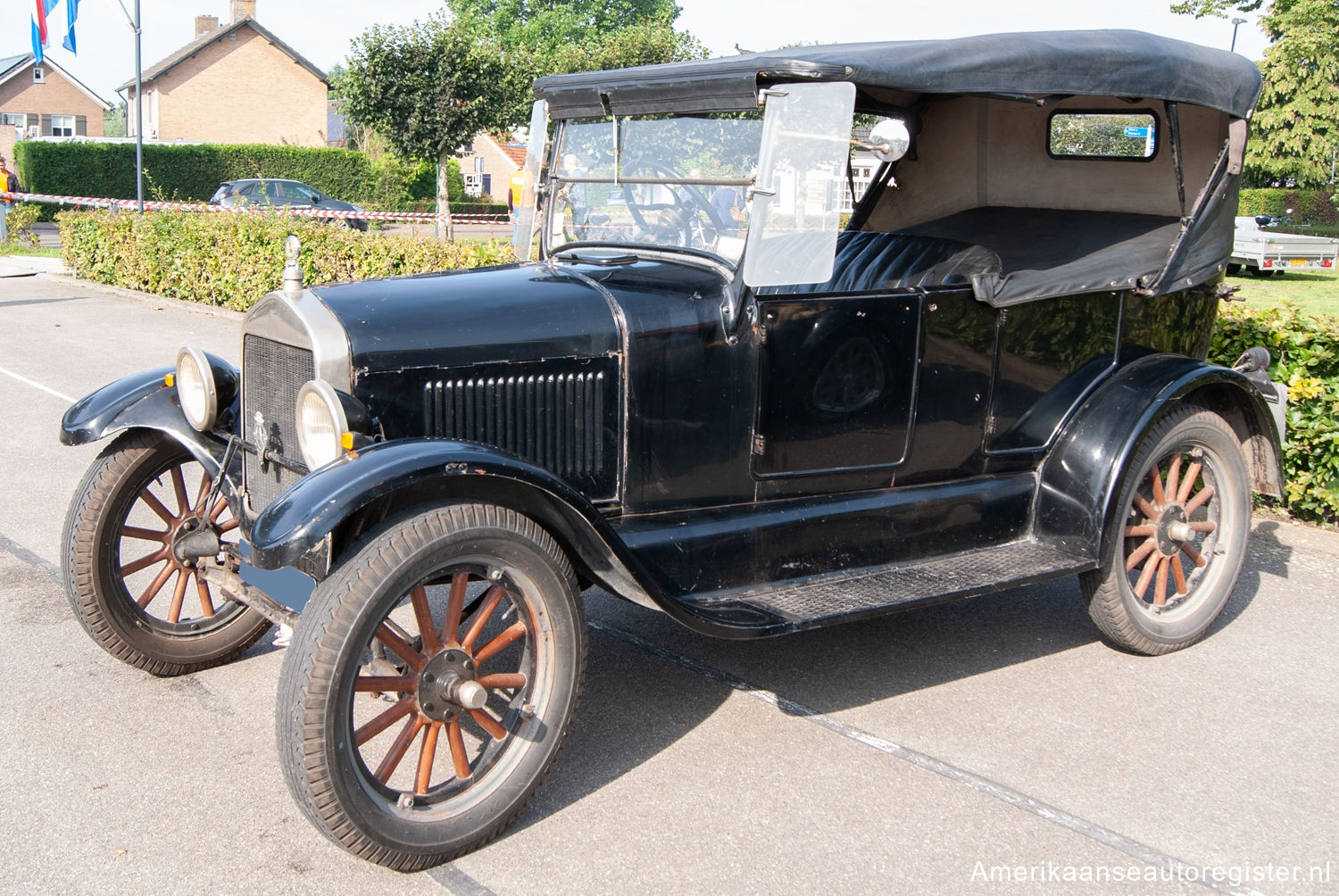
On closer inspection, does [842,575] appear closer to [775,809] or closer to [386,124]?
[775,809]

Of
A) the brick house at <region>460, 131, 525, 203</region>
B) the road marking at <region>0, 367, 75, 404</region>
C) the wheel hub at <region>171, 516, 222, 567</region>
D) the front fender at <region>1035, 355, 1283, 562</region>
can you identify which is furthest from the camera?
the brick house at <region>460, 131, 525, 203</region>

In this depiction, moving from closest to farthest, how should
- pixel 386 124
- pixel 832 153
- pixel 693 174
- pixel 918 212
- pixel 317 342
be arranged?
pixel 317 342, pixel 832 153, pixel 693 174, pixel 918 212, pixel 386 124

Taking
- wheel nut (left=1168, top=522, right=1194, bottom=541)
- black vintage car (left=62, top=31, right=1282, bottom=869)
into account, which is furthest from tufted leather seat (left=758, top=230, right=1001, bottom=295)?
wheel nut (left=1168, top=522, right=1194, bottom=541)

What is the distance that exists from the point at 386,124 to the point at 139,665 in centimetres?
2185

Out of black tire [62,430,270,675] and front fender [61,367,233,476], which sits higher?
front fender [61,367,233,476]

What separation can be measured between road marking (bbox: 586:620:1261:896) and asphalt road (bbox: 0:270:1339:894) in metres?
0.01

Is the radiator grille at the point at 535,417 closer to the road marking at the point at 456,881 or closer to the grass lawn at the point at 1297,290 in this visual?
the road marking at the point at 456,881

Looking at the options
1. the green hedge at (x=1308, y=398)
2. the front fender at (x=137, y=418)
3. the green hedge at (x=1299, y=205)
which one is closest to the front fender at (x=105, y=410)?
the front fender at (x=137, y=418)

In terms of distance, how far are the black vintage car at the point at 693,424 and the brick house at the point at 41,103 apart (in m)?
49.0

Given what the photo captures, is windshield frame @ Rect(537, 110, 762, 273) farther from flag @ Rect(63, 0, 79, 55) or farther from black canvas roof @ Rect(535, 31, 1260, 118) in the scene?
flag @ Rect(63, 0, 79, 55)

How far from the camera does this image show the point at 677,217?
148 inches

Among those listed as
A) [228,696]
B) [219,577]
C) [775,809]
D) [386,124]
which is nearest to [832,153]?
[775,809]

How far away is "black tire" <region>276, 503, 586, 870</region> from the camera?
2.63 m

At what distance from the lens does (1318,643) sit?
14.4 ft
